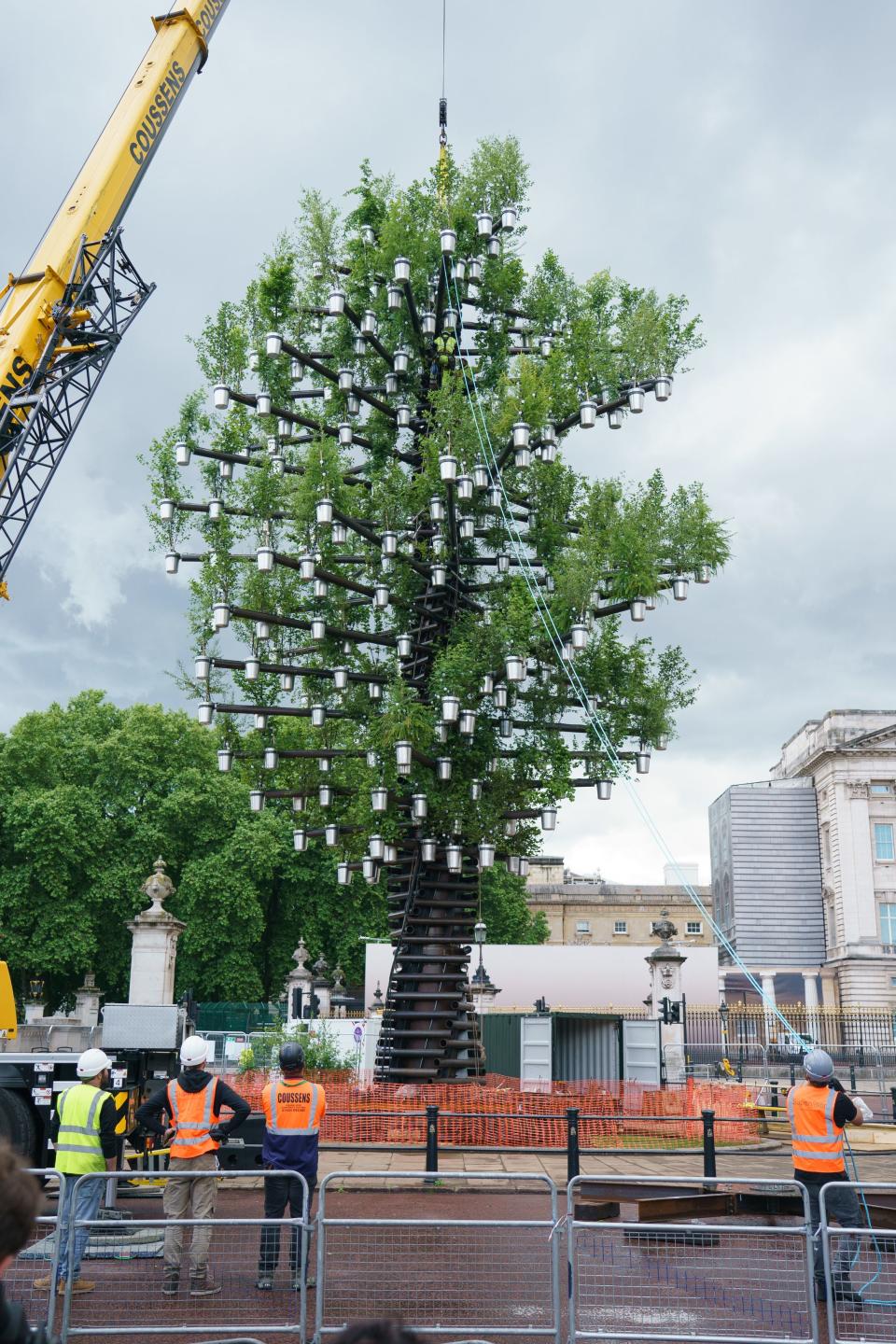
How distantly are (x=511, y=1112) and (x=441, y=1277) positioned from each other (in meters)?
11.0

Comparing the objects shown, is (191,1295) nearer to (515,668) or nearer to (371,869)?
(515,668)

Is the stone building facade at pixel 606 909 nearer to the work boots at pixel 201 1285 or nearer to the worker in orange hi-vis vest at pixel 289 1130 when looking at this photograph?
the worker in orange hi-vis vest at pixel 289 1130

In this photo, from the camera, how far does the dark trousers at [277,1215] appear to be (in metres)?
8.68

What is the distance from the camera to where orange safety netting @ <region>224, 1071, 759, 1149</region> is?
1839 centimetres

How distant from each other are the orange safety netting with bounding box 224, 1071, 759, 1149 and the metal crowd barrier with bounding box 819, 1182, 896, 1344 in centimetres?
726

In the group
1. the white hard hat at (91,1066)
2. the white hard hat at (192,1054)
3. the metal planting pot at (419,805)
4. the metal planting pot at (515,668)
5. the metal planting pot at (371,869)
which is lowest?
the white hard hat at (91,1066)

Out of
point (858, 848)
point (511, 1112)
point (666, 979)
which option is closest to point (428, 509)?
point (511, 1112)

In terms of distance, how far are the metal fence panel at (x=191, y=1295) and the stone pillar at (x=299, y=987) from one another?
29602 mm

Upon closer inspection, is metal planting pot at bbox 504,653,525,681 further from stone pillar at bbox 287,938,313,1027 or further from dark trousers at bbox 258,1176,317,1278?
stone pillar at bbox 287,938,313,1027

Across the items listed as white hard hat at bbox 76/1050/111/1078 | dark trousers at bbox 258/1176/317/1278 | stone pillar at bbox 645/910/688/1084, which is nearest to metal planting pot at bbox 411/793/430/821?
dark trousers at bbox 258/1176/317/1278

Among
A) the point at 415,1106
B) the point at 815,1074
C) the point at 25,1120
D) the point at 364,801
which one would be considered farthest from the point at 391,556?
the point at 815,1074

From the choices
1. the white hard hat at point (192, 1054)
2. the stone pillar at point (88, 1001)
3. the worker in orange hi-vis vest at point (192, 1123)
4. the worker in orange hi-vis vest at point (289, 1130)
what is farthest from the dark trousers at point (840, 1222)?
the stone pillar at point (88, 1001)

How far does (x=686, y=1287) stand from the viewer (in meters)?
9.09

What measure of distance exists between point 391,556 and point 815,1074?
1244 cm
